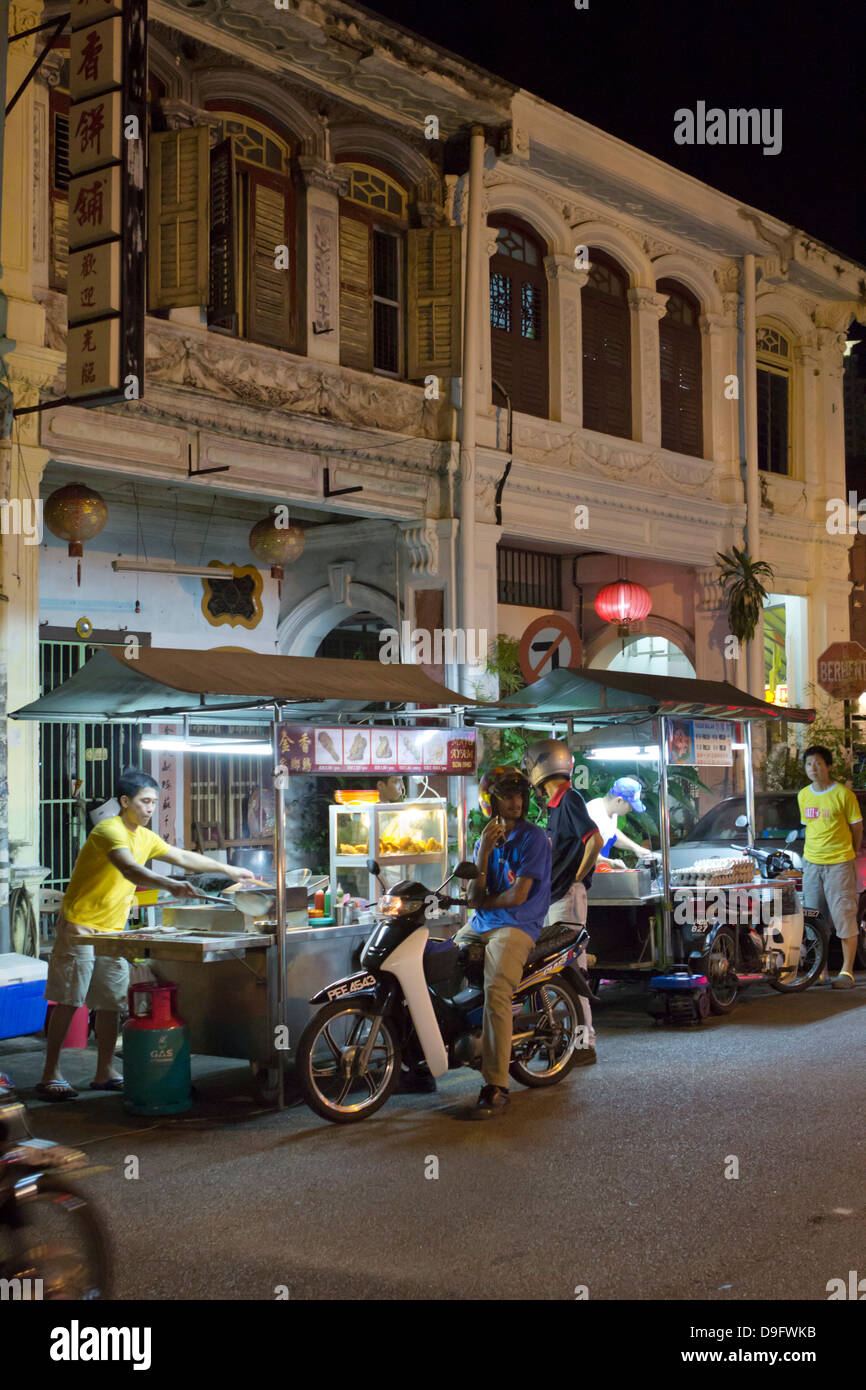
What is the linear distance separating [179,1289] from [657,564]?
15.5 metres

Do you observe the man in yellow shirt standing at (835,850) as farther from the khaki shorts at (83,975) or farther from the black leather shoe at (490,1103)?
the khaki shorts at (83,975)

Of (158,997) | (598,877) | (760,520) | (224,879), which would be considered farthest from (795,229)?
(158,997)

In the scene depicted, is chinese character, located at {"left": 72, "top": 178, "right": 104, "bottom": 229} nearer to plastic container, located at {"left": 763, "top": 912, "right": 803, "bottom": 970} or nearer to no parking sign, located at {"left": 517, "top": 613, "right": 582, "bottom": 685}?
plastic container, located at {"left": 763, "top": 912, "right": 803, "bottom": 970}

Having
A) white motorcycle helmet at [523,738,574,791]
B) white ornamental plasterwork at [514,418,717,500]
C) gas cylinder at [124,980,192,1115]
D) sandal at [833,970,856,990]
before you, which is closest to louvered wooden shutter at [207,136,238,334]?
white ornamental plasterwork at [514,418,717,500]

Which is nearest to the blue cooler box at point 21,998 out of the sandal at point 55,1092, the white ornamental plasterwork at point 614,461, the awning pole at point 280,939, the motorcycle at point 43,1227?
the sandal at point 55,1092

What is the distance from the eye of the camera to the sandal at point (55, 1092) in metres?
8.44

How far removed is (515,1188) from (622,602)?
470 inches

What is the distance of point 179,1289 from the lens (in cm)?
515

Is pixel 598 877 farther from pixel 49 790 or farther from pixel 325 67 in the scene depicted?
pixel 325 67

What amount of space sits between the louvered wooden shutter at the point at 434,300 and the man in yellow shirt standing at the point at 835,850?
5.92m

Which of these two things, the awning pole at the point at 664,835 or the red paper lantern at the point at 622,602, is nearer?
the awning pole at the point at 664,835

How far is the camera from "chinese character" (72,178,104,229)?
10414 mm

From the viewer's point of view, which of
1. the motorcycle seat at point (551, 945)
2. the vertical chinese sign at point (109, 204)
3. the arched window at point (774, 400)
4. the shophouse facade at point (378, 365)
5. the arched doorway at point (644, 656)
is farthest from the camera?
the arched window at point (774, 400)

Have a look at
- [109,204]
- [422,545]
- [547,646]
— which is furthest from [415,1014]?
[547,646]
